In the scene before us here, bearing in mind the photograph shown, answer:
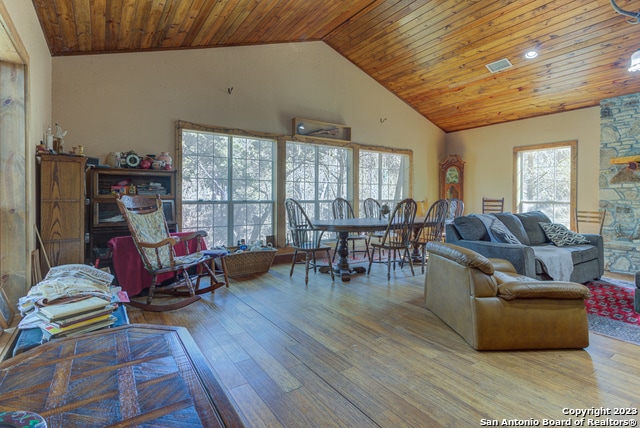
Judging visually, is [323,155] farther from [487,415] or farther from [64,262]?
[487,415]

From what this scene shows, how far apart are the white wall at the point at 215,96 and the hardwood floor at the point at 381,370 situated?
7.98 ft

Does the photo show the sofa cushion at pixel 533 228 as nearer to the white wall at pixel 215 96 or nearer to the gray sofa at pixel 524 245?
the gray sofa at pixel 524 245

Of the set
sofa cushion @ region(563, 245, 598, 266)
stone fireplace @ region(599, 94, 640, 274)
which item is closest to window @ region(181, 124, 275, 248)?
sofa cushion @ region(563, 245, 598, 266)

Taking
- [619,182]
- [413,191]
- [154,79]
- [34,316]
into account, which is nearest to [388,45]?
[413,191]

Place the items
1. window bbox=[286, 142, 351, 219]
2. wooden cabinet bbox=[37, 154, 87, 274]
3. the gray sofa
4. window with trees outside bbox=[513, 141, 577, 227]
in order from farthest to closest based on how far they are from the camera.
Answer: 1. window with trees outside bbox=[513, 141, 577, 227]
2. window bbox=[286, 142, 351, 219]
3. the gray sofa
4. wooden cabinet bbox=[37, 154, 87, 274]

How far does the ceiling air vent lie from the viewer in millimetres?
4973

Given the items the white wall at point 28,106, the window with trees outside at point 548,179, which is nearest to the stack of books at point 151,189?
the white wall at point 28,106

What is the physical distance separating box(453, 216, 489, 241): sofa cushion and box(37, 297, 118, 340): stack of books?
136 inches

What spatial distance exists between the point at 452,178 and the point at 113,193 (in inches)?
256

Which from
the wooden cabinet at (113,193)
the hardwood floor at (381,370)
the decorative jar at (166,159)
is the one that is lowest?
the hardwood floor at (381,370)

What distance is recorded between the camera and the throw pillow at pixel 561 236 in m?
4.09

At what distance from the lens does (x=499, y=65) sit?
508 centimetres

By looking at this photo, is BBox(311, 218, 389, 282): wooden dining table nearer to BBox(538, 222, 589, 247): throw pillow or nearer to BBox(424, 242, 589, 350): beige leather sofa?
BBox(424, 242, 589, 350): beige leather sofa

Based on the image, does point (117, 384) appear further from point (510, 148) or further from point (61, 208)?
point (510, 148)
